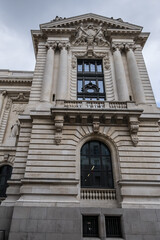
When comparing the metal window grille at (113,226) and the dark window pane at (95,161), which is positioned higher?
the dark window pane at (95,161)

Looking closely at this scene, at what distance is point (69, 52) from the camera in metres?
20.4

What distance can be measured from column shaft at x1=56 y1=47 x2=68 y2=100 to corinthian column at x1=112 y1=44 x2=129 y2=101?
543cm

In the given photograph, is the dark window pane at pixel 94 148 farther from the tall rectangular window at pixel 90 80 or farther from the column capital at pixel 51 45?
the column capital at pixel 51 45

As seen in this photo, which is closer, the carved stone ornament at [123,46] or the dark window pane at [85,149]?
the dark window pane at [85,149]

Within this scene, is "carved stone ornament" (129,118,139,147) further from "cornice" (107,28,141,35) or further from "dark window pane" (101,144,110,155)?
"cornice" (107,28,141,35)

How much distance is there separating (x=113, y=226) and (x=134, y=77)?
1377cm

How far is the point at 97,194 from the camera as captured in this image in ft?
39.8

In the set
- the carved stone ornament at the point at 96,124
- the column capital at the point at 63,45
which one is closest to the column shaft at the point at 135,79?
the carved stone ornament at the point at 96,124

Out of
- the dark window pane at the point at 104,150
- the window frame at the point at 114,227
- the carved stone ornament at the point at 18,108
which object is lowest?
the window frame at the point at 114,227

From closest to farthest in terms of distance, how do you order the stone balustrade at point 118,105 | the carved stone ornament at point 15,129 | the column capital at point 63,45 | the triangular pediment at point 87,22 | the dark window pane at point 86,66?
the stone balustrade at point 118,105 → the dark window pane at point 86,66 → the column capital at point 63,45 → the triangular pediment at point 87,22 → the carved stone ornament at point 15,129

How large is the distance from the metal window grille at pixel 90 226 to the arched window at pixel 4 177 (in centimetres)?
1219

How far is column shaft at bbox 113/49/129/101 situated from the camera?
54.0ft

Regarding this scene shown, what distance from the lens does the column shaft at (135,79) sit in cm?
1647

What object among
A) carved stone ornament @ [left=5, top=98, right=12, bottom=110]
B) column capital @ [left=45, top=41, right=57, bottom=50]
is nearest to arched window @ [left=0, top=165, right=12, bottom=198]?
carved stone ornament @ [left=5, top=98, right=12, bottom=110]
